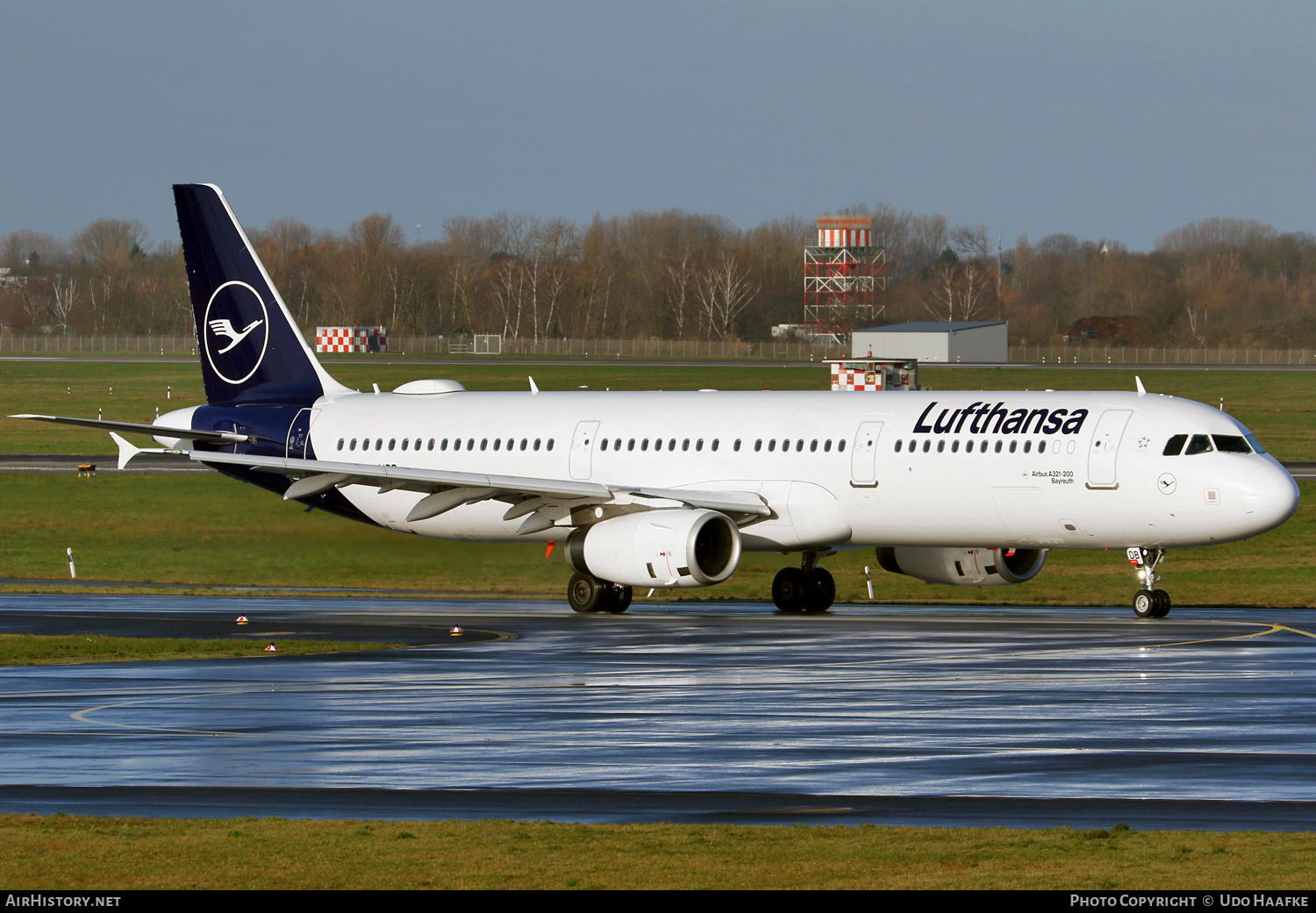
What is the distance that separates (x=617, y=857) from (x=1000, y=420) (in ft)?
78.6

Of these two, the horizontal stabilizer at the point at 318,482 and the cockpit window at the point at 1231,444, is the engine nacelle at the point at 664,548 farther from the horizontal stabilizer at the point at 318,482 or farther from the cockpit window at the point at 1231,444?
the cockpit window at the point at 1231,444

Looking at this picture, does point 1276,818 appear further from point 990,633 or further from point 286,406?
point 286,406

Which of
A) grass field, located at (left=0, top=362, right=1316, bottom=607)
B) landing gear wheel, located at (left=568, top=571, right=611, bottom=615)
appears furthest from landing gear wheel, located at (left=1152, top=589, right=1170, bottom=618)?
landing gear wheel, located at (left=568, top=571, right=611, bottom=615)

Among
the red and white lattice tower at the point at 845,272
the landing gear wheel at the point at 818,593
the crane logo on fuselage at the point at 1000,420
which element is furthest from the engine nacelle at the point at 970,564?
the red and white lattice tower at the point at 845,272

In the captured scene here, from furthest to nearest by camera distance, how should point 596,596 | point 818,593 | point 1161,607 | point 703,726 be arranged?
point 818,593, point 596,596, point 1161,607, point 703,726

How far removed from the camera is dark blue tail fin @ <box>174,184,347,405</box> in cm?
4562

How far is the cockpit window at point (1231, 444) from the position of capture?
35062 millimetres

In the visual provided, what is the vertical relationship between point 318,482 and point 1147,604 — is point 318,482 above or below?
above

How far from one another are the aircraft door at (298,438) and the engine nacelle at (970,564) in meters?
13.9

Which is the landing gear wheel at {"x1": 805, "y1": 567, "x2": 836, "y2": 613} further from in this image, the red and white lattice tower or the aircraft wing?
the red and white lattice tower

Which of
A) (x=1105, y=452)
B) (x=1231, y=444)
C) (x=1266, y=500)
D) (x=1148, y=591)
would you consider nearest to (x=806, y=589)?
(x=1148, y=591)

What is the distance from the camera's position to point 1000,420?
36.6 metres

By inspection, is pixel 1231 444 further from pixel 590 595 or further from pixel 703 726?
pixel 703 726
